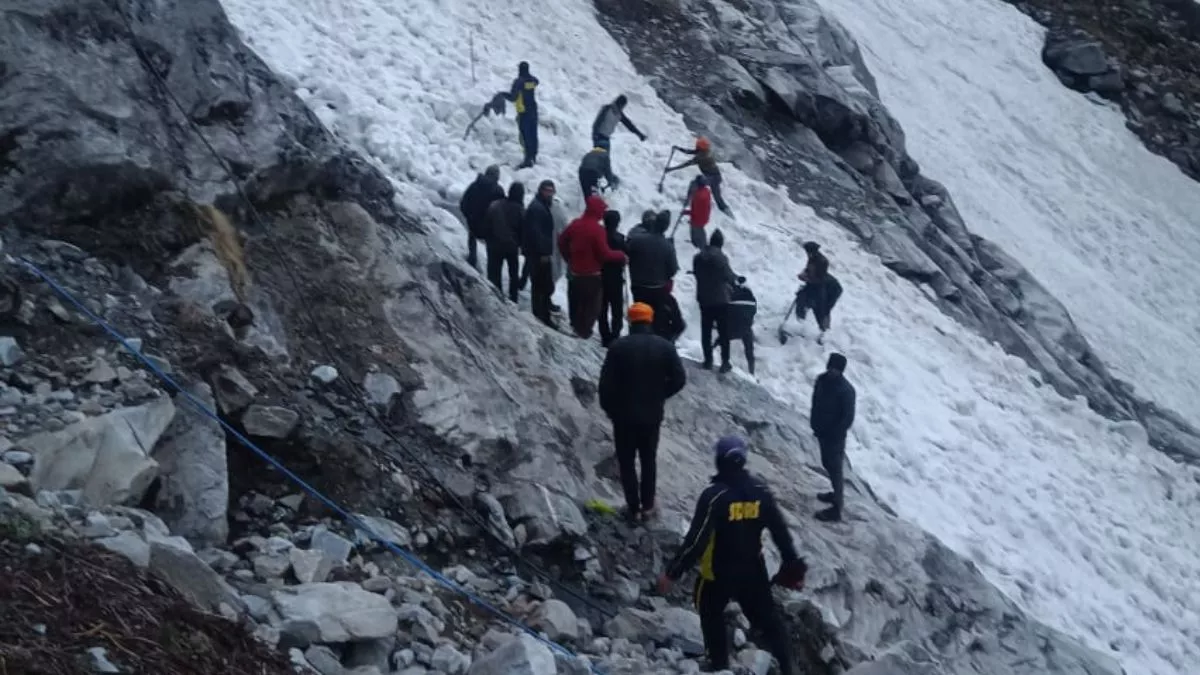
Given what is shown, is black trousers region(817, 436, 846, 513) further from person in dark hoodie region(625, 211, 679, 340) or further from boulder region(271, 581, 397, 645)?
boulder region(271, 581, 397, 645)

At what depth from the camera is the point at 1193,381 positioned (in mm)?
22906

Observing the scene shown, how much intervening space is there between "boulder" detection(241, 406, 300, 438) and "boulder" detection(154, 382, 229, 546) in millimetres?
350

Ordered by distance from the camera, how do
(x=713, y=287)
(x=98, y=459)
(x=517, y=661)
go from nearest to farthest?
1. (x=517, y=661)
2. (x=98, y=459)
3. (x=713, y=287)

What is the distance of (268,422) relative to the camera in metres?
7.46

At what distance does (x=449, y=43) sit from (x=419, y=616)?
12.4 meters

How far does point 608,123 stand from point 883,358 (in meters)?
4.89

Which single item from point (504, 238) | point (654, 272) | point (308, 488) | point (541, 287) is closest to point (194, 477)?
point (308, 488)

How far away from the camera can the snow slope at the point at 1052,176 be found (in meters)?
23.7

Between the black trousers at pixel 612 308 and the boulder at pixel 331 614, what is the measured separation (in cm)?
620

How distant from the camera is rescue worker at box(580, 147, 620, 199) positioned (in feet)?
49.6

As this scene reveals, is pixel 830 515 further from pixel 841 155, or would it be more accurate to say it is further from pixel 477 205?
pixel 841 155

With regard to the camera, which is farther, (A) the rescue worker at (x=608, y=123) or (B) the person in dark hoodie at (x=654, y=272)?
(A) the rescue worker at (x=608, y=123)

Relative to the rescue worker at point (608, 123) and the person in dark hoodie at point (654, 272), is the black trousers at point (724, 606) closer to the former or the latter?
the person in dark hoodie at point (654, 272)

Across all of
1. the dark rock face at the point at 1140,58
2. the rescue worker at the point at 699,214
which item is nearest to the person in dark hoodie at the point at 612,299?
the rescue worker at the point at 699,214
